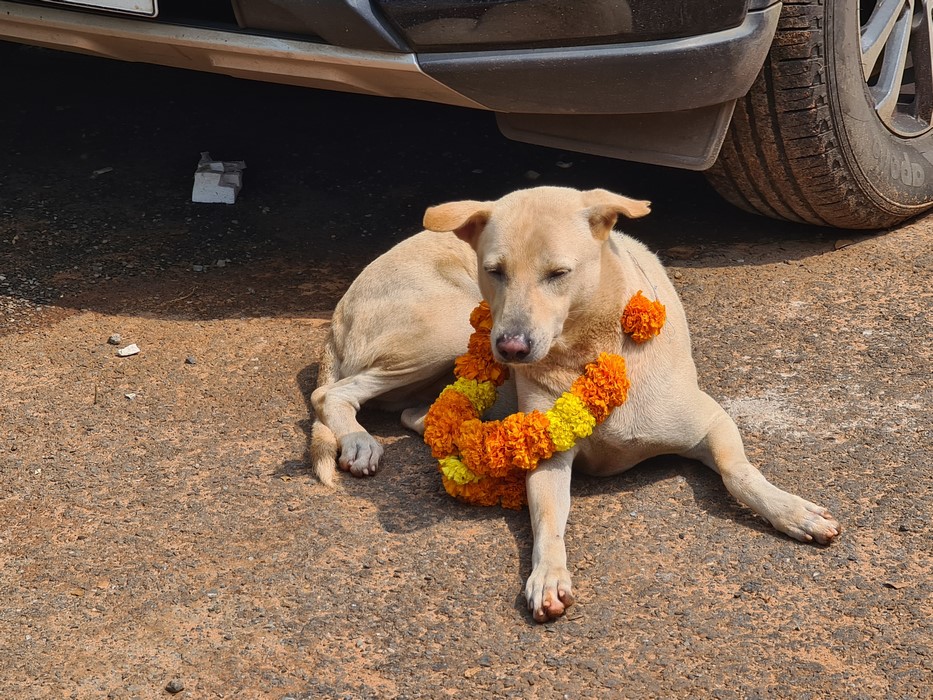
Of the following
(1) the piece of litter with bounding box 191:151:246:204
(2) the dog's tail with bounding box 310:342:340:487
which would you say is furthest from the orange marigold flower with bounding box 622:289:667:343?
(1) the piece of litter with bounding box 191:151:246:204

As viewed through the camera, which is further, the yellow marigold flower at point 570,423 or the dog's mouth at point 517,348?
the yellow marigold flower at point 570,423

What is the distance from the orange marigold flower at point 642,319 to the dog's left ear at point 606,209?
224mm

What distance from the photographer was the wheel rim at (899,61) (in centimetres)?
449

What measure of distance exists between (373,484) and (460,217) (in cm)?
87

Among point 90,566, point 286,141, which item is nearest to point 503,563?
point 90,566

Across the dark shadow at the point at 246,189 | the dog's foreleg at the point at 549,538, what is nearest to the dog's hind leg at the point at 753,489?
the dog's foreleg at the point at 549,538

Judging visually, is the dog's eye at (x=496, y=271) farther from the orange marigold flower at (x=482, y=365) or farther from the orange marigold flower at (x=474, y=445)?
the orange marigold flower at (x=474, y=445)

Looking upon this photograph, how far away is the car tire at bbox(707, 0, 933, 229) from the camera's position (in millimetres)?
4035

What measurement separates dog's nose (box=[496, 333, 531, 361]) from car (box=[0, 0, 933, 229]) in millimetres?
1142

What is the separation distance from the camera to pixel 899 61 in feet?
15.2

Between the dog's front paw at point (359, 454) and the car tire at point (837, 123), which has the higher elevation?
the car tire at point (837, 123)

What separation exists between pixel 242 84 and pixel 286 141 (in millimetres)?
772

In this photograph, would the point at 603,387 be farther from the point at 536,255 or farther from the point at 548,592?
the point at 548,592

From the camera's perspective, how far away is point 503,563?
9.74 feet
